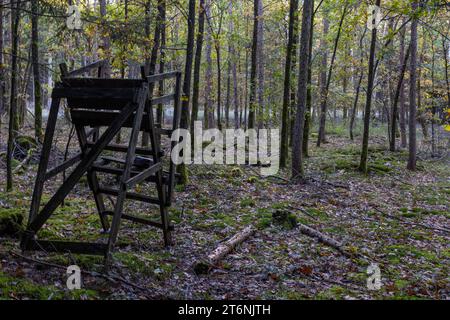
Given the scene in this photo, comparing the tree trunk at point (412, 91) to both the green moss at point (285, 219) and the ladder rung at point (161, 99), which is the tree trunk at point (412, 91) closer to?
the green moss at point (285, 219)

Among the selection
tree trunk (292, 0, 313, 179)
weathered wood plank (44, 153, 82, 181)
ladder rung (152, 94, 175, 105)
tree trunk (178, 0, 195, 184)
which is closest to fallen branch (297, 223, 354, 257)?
ladder rung (152, 94, 175, 105)

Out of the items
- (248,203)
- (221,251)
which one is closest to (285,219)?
(248,203)

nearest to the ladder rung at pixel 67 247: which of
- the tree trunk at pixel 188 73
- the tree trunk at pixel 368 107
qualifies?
the tree trunk at pixel 188 73

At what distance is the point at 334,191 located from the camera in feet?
41.9

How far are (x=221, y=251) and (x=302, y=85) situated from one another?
305 inches

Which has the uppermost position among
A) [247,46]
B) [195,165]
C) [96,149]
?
[247,46]

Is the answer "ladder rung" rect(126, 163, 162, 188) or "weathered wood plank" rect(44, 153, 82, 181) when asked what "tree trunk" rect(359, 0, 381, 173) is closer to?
"ladder rung" rect(126, 163, 162, 188)

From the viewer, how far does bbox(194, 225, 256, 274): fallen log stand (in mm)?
6355

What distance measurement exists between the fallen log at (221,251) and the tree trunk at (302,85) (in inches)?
219

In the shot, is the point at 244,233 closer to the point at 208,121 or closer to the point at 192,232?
the point at 192,232

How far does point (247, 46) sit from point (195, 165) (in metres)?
14.9

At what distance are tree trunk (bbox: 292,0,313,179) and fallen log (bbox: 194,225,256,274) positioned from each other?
557cm

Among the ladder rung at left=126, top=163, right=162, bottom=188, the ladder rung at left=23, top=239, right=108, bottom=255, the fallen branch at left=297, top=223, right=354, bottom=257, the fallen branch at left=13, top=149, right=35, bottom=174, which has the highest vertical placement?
the ladder rung at left=126, top=163, right=162, bottom=188

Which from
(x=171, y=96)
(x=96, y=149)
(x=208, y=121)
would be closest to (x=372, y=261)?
(x=171, y=96)
